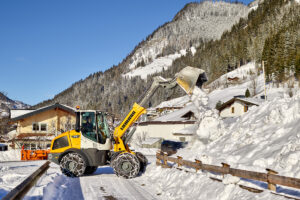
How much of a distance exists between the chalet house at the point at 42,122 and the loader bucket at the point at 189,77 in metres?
30.1

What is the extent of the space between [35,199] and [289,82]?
79.0 metres

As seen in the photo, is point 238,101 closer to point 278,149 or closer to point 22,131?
point 22,131

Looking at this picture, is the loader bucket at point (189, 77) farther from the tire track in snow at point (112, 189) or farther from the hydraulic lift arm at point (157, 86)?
the tire track in snow at point (112, 189)

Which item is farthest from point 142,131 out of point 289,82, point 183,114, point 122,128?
point 122,128

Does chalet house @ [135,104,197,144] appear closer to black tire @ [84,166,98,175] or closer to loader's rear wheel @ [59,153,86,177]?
black tire @ [84,166,98,175]

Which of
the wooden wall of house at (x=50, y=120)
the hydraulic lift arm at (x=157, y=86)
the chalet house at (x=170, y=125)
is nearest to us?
the hydraulic lift arm at (x=157, y=86)

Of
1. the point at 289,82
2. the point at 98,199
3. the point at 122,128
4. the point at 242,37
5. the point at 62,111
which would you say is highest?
the point at 242,37

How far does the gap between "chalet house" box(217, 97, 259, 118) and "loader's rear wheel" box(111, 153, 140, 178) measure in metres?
43.2

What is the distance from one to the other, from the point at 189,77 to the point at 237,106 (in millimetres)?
44191

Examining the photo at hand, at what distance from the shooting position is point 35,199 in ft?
27.3

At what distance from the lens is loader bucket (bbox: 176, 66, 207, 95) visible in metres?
14.4

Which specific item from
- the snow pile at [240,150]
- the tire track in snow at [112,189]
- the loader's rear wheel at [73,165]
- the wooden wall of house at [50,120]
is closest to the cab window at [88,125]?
the loader's rear wheel at [73,165]

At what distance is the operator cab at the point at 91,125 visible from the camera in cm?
1455

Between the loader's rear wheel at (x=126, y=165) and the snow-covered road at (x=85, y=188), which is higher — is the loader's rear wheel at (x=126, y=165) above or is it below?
above
